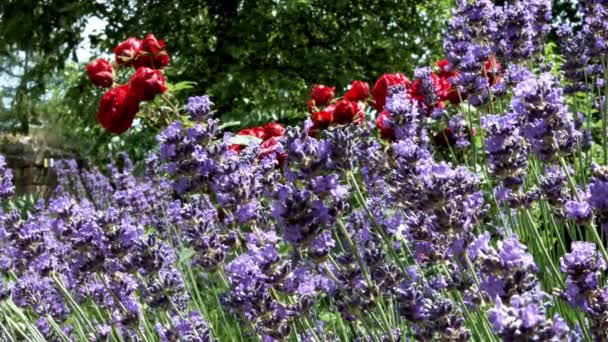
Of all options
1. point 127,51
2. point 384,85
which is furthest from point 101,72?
point 384,85

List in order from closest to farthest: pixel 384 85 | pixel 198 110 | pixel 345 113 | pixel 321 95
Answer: pixel 198 110
pixel 345 113
pixel 384 85
pixel 321 95

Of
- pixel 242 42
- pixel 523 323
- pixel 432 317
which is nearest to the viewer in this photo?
pixel 523 323

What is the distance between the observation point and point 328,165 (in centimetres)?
161

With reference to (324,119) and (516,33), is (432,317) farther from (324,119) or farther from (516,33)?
(516,33)

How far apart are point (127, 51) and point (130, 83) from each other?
0.43 m

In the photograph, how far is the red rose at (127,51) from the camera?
3062 millimetres

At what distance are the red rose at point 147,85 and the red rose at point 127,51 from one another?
1.34 feet

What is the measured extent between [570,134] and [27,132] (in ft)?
54.3

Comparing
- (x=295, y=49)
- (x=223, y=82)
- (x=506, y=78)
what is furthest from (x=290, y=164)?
(x=295, y=49)

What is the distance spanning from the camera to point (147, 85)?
2.66 meters

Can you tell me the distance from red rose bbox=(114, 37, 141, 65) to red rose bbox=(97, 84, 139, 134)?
0.29 metres

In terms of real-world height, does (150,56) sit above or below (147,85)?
above

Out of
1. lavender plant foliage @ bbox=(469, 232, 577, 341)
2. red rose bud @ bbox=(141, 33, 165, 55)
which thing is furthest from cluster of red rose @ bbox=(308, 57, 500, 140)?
lavender plant foliage @ bbox=(469, 232, 577, 341)

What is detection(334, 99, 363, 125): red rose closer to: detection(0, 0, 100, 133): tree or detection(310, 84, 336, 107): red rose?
detection(310, 84, 336, 107): red rose
